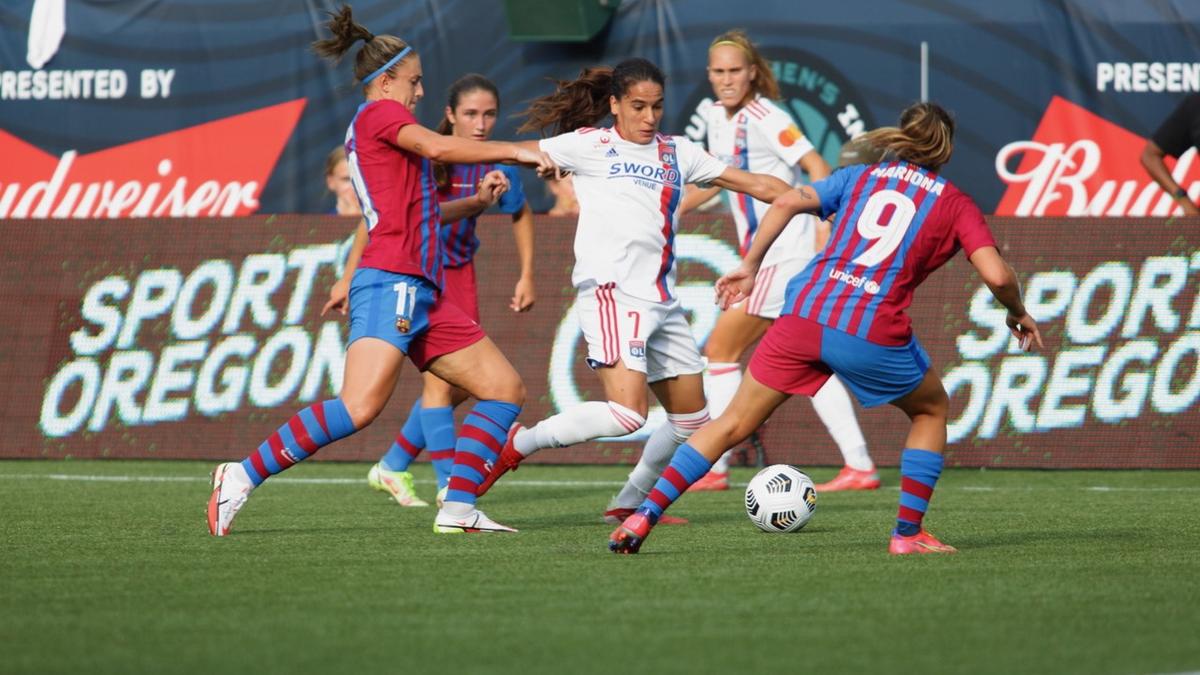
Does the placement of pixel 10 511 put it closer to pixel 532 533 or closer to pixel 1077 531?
pixel 532 533

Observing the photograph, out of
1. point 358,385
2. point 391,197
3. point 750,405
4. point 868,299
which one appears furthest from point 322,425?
point 868,299

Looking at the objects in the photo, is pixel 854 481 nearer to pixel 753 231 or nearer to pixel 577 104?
pixel 753 231

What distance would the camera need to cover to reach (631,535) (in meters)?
6.31

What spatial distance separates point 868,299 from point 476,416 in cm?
180

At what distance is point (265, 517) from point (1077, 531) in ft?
11.6

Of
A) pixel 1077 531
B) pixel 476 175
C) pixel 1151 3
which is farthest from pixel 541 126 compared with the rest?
pixel 1151 3

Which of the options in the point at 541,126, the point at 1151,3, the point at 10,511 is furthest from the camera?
the point at 1151,3

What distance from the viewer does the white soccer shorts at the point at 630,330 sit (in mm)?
7148

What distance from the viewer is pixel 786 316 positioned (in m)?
6.36

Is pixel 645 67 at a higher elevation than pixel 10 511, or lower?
higher

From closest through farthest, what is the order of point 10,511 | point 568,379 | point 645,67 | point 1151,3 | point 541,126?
point 645,67, point 541,126, point 10,511, point 568,379, point 1151,3

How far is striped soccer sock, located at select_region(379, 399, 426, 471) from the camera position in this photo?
876 centimetres

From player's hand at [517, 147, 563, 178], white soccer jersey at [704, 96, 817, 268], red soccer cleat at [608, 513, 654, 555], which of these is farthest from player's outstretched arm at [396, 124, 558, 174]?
white soccer jersey at [704, 96, 817, 268]

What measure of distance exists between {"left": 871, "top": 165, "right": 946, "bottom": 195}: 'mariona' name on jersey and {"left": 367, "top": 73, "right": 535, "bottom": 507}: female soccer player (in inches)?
89.9
